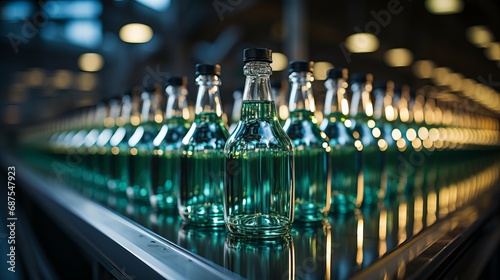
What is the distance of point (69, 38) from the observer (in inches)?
183

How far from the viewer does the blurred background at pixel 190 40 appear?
4.43 metres

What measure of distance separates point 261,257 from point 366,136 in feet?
1.89

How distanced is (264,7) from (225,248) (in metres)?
4.51

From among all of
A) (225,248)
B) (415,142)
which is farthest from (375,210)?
(415,142)

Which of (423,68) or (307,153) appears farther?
(423,68)

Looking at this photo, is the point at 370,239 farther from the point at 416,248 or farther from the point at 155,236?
the point at 155,236

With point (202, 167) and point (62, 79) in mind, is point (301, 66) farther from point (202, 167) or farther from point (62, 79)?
point (62, 79)

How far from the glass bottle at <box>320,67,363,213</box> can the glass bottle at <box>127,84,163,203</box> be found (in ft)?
1.36

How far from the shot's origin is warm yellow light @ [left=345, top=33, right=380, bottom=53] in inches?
203

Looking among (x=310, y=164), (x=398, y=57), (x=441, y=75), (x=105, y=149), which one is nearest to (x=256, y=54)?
(x=310, y=164)

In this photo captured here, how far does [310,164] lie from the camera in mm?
827

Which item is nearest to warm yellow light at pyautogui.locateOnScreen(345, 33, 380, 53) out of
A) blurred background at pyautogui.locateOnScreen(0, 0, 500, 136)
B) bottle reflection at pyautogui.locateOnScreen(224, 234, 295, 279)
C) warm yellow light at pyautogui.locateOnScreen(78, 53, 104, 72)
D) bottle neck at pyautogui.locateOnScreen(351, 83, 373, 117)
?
blurred background at pyautogui.locateOnScreen(0, 0, 500, 136)
